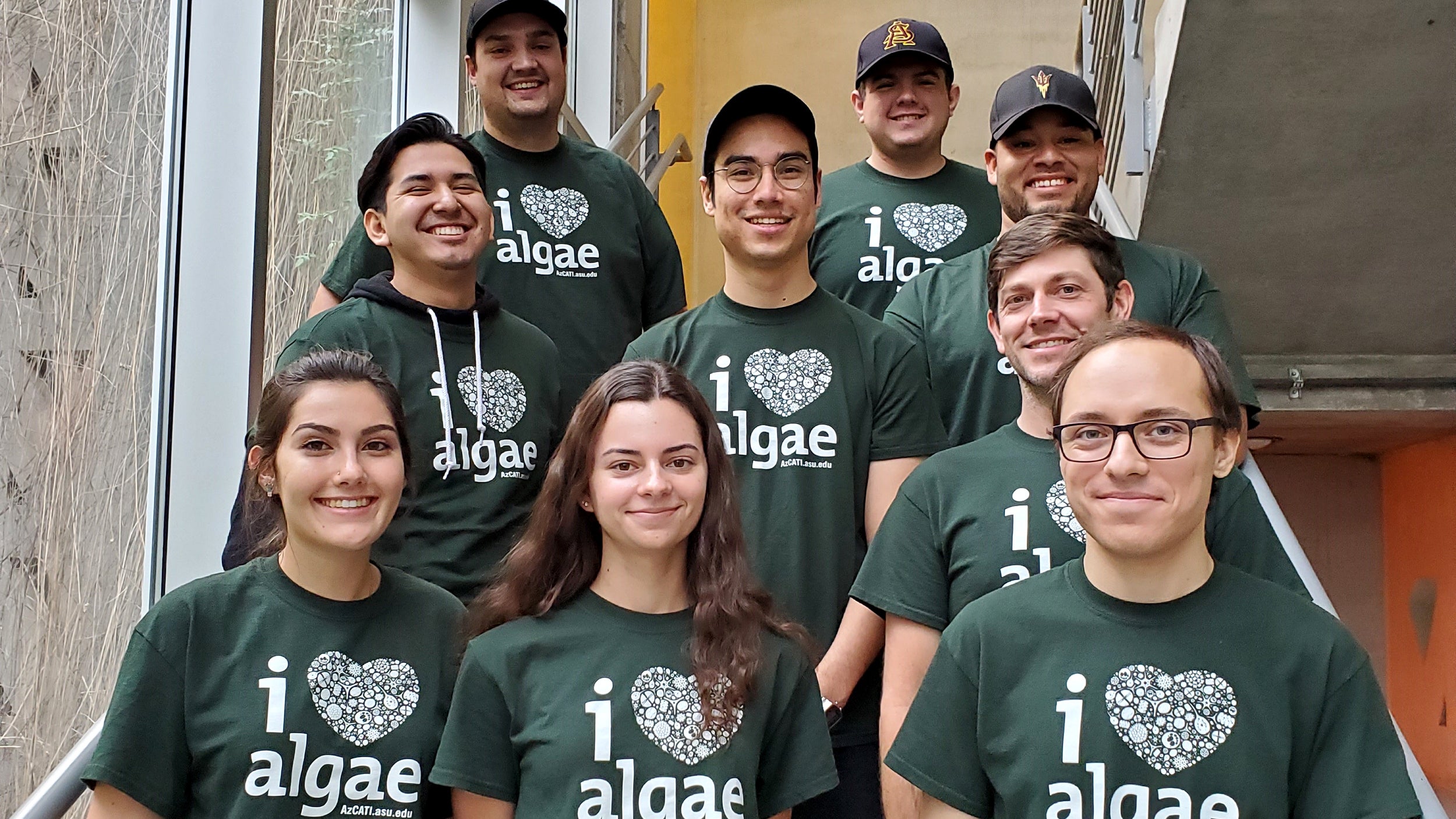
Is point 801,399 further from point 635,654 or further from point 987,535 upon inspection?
point 635,654

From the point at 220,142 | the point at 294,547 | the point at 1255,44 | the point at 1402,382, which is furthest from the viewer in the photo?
the point at 1402,382

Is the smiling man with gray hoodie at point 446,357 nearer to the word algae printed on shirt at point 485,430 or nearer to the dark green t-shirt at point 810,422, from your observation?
the word algae printed on shirt at point 485,430

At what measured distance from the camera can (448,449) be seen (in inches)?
105

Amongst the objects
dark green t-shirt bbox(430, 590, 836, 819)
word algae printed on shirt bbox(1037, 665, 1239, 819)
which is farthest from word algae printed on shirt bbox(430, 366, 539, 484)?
word algae printed on shirt bbox(1037, 665, 1239, 819)

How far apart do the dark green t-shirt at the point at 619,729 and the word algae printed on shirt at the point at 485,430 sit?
0.56 m

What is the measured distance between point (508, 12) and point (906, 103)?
0.98 meters

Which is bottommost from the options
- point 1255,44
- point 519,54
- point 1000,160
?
point 1000,160

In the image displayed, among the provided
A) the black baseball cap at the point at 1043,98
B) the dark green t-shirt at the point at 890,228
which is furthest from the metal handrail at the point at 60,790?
the black baseball cap at the point at 1043,98

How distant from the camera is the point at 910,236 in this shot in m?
3.49

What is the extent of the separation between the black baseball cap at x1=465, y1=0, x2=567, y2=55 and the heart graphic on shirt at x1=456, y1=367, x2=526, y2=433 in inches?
44.3

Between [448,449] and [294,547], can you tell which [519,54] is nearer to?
[448,449]

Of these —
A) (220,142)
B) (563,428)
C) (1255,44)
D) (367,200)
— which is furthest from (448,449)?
(1255,44)

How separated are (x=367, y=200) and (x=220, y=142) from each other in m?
0.34

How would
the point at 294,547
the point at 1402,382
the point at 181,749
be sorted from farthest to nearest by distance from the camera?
1. the point at 1402,382
2. the point at 294,547
3. the point at 181,749
